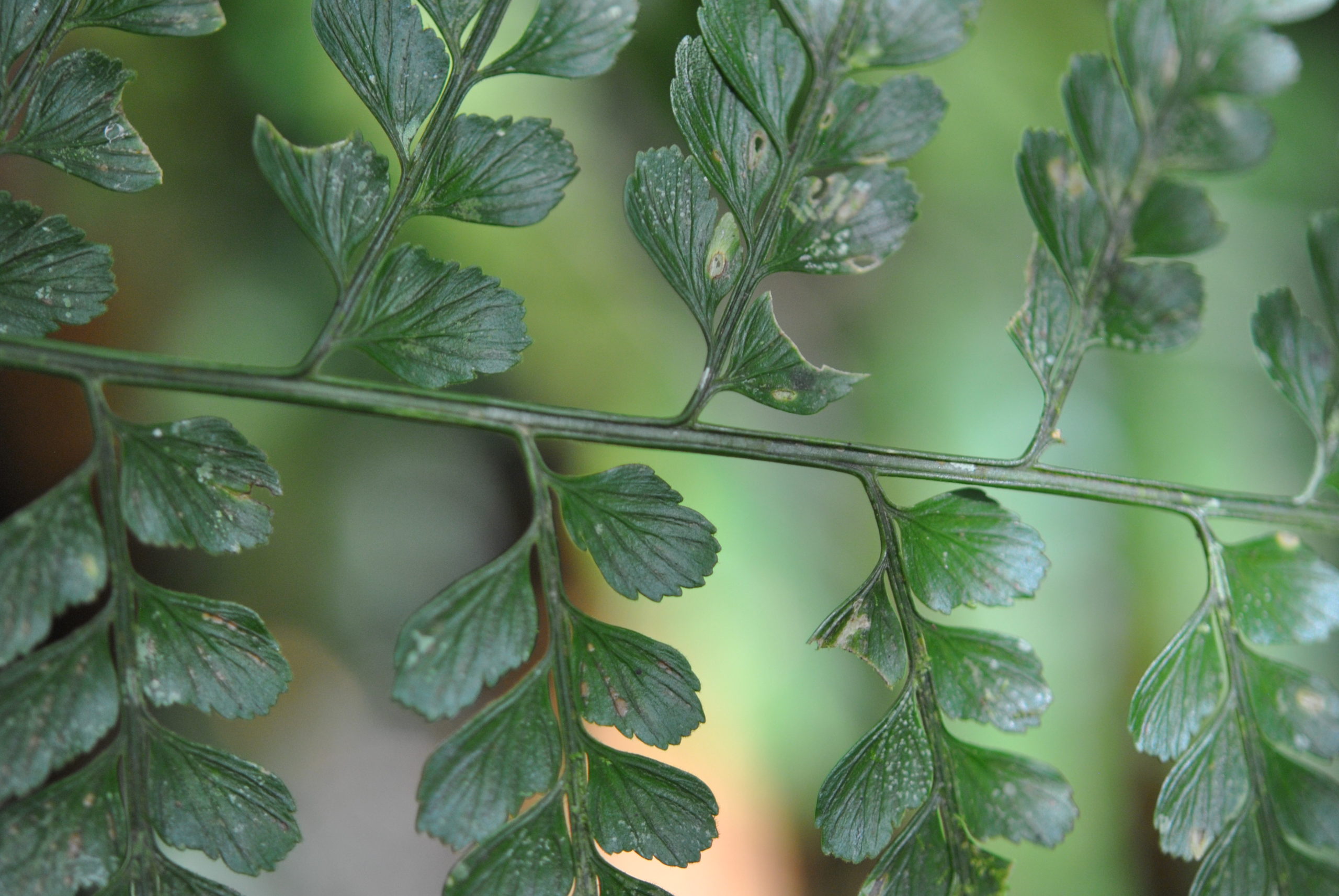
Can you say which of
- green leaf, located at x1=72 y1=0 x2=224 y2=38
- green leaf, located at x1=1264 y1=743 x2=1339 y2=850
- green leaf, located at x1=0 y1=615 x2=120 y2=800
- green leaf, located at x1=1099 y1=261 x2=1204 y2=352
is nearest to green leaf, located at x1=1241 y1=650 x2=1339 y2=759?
green leaf, located at x1=1264 y1=743 x2=1339 y2=850

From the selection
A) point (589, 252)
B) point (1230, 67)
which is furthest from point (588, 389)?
point (1230, 67)

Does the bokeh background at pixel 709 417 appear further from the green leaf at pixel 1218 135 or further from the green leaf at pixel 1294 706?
the green leaf at pixel 1218 135

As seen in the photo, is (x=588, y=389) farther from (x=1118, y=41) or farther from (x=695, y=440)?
(x=1118, y=41)

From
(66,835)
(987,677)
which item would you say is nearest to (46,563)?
(66,835)

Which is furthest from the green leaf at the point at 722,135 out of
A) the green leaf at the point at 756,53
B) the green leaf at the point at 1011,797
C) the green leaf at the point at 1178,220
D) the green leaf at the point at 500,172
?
the green leaf at the point at 1011,797

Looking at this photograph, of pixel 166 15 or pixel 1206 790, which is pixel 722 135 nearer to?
pixel 166 15
